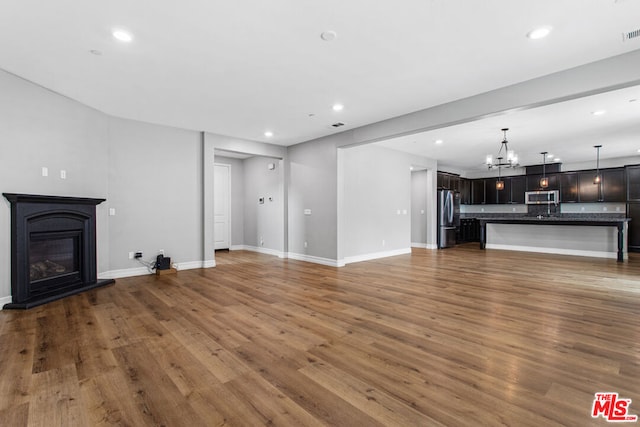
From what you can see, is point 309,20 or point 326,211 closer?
point 309,20

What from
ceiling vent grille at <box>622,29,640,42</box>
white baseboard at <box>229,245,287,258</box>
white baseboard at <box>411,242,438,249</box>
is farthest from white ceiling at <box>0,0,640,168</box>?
white baseboard at <box>411,242,438,249</box>

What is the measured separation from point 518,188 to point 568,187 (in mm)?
1332

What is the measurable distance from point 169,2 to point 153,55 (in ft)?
3.21

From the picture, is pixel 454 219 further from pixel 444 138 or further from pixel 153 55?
pixel 153 55

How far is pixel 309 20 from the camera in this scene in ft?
8.56

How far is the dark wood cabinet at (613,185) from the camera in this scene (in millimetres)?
8727

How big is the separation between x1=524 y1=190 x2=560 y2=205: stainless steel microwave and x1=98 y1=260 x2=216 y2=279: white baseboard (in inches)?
398

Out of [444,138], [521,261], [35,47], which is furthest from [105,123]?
[521,261]

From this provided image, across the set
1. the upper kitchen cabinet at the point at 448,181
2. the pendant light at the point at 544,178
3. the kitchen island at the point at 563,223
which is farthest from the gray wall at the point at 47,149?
the pendant light at the point at 544,178

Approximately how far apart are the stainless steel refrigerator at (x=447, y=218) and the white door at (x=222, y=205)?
21.2 feet

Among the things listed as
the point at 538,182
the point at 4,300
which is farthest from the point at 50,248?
the point at 538,182

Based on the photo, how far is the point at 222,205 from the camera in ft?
29.3

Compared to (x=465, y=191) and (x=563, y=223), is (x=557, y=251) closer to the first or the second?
(x=563, y=223)

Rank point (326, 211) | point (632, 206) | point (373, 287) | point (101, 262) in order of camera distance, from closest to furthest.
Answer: point (373, 287)
point (101, 262)
point (326, 211)
point (632, 206)
